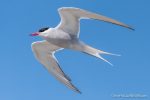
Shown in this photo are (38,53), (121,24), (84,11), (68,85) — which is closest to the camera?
(121,24)

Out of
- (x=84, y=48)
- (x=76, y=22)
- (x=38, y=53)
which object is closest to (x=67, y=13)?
(x=76, y=22)

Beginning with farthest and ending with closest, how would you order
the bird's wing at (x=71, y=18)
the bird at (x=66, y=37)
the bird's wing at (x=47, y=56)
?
the bird's wing at (x=47, y=56)
the bird's wing at (x=71, y=18)
the bird at (x=66, y=37)

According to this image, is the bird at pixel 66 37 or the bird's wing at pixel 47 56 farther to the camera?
the bird's wing at pixel 47 56

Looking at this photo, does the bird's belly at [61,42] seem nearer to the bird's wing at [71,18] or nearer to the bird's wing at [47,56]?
the bird's wing at [71,18]

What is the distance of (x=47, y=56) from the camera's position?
12.6 meters

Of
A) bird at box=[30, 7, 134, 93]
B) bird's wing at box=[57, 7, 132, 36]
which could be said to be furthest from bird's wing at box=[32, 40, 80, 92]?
bird's wing at box=[57, 7, 132, 36]

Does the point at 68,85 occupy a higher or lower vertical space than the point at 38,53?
lower

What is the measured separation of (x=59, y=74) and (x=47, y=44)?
3.25 ft

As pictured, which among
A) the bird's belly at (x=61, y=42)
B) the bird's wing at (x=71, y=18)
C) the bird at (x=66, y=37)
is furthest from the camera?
the bird's belly at (x=61, y=42)

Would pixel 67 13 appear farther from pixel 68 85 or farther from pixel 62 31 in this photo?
pixel 68 85

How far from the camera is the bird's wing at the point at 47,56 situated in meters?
12.2

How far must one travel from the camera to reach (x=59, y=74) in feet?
39.7

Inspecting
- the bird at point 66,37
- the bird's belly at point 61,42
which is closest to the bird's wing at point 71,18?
the bird at point 66,37

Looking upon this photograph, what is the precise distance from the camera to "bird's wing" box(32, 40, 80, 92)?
39.9ft
